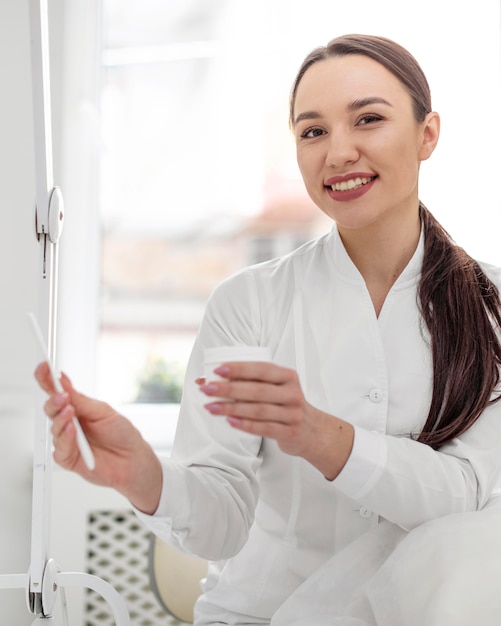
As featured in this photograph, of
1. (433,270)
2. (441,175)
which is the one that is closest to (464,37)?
(441,175)

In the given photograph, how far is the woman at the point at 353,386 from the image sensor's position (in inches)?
51.2

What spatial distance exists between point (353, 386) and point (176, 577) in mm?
836

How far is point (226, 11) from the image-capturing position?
2777 mm

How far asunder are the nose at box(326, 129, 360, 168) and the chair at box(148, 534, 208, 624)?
1.07 meters

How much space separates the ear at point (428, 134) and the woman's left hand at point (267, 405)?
63cm

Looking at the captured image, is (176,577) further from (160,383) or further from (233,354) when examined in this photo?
(233,354)

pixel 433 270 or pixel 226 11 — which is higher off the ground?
pixel 226 11

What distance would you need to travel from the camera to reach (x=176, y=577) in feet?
6.66

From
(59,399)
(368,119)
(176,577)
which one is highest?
(368,119)

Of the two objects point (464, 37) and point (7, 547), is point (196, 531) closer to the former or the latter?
point (7, 547)

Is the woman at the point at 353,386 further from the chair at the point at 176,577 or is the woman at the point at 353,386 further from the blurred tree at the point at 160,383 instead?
the blurred tree at the point at 160,383

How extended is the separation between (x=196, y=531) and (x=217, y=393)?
0.40 meters

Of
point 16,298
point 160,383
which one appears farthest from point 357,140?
point 160,383

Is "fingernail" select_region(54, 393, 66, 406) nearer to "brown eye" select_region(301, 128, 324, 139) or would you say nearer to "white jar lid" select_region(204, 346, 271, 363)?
"white jar lid" select_region(204, 346, 271, 363)
